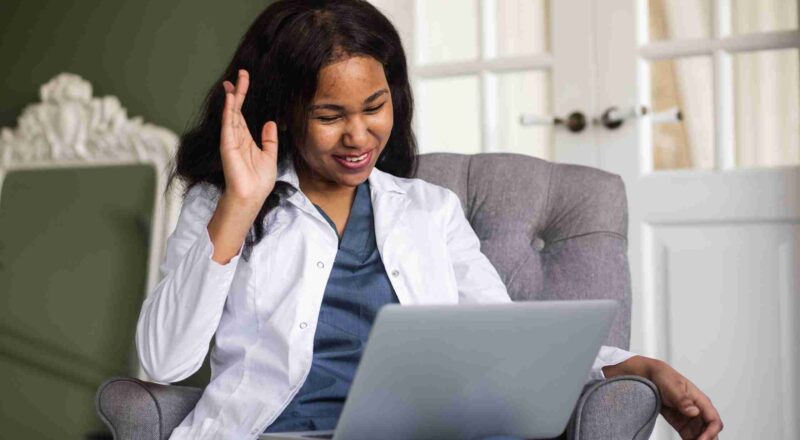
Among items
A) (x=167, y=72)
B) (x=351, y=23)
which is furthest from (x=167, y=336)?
(x=167, y=72)

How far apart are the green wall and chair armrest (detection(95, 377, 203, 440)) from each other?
1.65 meters

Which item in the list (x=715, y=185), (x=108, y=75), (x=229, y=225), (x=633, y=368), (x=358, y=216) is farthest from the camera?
(x=108, y=75)

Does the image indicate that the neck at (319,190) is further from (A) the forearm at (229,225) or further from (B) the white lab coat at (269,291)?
(A) the forearm at (229,225)

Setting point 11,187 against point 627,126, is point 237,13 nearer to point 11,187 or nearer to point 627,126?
point 11,187

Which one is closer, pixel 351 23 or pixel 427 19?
pixel 351 23

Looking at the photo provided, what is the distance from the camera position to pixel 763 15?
8.91 ft

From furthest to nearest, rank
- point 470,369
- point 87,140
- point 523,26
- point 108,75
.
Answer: point 108,75 → point 87,140 → point 523,26 → point 470,369

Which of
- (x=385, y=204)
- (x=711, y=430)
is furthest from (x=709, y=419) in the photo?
(x=385, y=204)

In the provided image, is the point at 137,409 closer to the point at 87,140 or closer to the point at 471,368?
the point at 471,368

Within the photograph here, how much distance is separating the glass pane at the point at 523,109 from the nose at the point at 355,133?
147 cm

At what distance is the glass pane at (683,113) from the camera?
9.21ft

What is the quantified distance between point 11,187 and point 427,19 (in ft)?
4.67

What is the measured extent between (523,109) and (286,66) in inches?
59.7

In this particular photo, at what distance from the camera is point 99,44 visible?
3.43 metres
